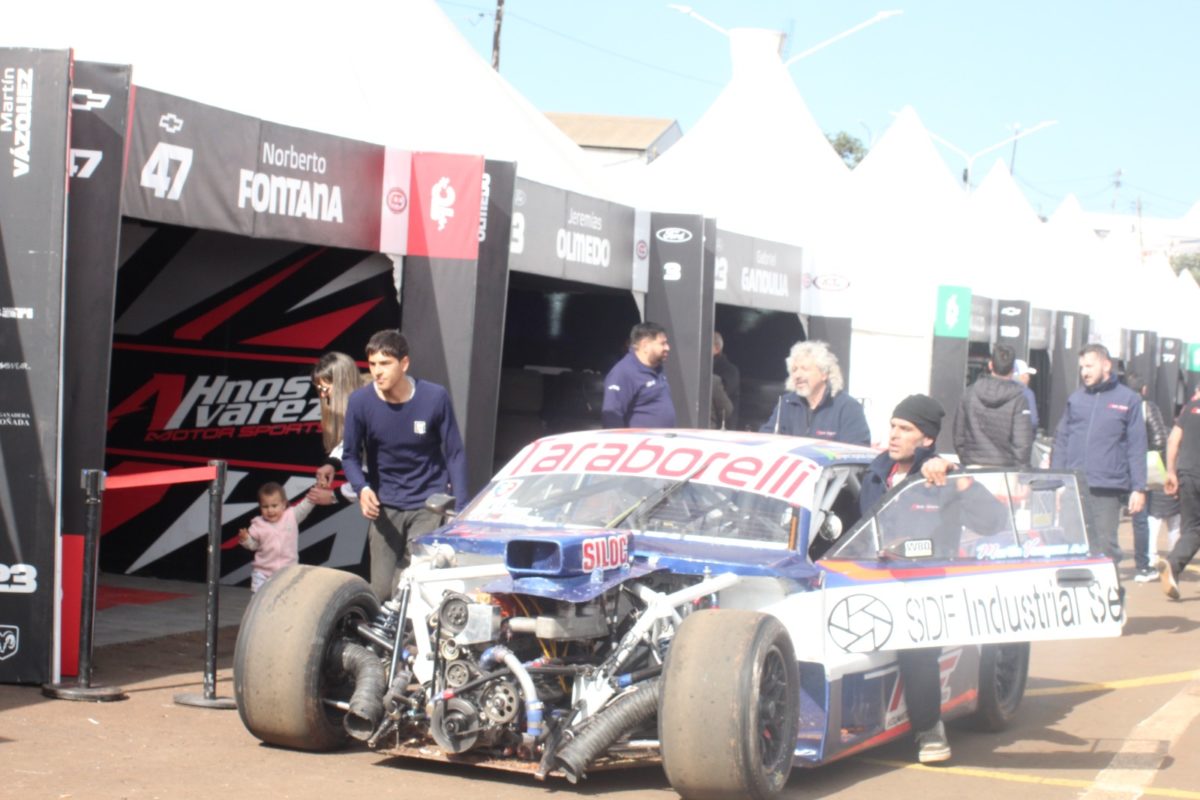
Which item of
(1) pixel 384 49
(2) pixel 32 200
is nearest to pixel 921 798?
(2) pixel 32 200

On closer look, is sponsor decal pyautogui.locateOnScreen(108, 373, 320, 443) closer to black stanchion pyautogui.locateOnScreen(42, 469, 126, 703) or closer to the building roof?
black stanchion pyautogui.locateOnScreen(42, 469, 126, 703)

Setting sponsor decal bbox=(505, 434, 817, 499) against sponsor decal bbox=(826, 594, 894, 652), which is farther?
sponsor decal bbox=(505, 434, 817, 499)

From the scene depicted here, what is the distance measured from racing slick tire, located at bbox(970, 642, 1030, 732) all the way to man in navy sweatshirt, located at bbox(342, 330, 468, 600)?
8.91ft

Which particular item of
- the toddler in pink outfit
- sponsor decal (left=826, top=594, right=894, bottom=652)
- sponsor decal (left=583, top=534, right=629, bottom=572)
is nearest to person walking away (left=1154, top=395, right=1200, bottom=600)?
the toddler in pink outfit

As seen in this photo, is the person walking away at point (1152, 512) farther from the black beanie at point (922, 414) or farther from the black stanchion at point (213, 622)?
the black stanchion at point (213, 622)

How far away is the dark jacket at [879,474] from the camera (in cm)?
754

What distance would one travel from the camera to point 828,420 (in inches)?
399

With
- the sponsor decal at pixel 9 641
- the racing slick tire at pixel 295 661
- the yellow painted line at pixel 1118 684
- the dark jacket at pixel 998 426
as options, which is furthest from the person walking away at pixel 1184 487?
the sponsor decal at pixel 9 641

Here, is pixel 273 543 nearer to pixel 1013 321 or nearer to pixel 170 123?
pixel 170 123

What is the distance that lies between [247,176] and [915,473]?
4.31 meters

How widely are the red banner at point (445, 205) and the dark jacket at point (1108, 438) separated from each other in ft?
17.8

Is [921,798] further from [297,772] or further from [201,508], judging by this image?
[201,508]

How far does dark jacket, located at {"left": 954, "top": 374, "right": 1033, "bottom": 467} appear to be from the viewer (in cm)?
1335

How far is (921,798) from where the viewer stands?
6609mm
